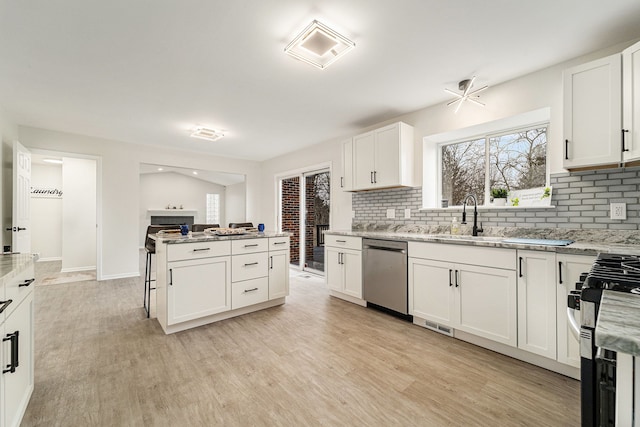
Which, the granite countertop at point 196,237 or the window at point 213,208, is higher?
the window at point 213,208

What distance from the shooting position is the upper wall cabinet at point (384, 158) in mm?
3371

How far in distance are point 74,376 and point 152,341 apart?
0.59m

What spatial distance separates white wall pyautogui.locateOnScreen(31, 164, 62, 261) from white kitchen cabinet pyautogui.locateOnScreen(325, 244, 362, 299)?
24.3 feet

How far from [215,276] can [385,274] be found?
184cm

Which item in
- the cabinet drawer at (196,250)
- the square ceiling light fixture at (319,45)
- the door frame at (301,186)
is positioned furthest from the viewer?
the door frame at (301,186)

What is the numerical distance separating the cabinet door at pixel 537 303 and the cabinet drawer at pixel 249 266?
248cm

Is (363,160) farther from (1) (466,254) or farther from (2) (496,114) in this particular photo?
(1) (466,254)

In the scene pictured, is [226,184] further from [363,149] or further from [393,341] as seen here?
[393,341]

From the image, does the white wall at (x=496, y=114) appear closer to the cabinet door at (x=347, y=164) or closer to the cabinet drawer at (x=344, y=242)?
the cabinet door at (x=347, y=164)

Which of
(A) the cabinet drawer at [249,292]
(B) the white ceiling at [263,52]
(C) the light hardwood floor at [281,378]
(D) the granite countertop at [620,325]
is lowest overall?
(C) the light hardwood floor at [281,378]

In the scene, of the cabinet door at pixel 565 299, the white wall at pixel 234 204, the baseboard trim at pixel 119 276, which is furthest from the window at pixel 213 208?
the cabinet door at pixel 565 299

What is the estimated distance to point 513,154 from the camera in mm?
2943

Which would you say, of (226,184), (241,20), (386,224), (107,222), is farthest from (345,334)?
(226,184)

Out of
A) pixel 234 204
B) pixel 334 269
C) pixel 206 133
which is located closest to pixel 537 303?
pixel 334 269
